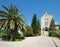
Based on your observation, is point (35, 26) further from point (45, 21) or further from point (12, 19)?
point (12, 19)

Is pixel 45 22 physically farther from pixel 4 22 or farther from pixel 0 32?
pixel 4 22

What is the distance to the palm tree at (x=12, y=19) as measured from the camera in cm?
3055

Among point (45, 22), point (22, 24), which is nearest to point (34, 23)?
point (45, 22)

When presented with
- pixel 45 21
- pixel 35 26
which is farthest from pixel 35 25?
pixel 45 21

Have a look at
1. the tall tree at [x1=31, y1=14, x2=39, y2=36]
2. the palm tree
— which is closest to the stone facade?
the tall tree at [x1=31, y1=14, x2=39, y2=36]

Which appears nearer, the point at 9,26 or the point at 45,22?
the point at 9,26

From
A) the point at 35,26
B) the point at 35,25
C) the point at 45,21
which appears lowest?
the point at 35,26

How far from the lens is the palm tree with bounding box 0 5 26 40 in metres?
30.5

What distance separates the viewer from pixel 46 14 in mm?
81062

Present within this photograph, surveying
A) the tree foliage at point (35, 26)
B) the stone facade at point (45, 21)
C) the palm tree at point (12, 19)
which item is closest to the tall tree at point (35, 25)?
the tree foliage at point (35, 26)

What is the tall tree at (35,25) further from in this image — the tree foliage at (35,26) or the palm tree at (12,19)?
the palm tree at (12,19)

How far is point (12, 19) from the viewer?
30.9 metres

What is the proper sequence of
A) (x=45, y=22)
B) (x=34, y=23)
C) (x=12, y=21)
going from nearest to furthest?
(x=12, y=21) < (x=34, y=23) < (x=45, y=22)

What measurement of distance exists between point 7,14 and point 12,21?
71.8 inches
